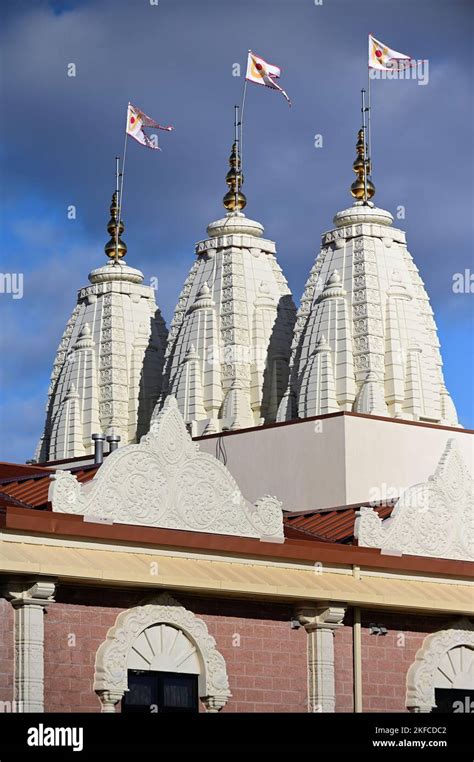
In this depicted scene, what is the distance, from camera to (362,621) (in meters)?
27.4

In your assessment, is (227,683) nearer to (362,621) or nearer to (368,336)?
(362,621)

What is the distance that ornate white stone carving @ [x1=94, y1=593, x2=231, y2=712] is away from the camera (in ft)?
79.1

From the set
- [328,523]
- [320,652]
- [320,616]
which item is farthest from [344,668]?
[328,523]

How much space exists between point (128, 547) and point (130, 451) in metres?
1.45

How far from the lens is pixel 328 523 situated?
3080 cm

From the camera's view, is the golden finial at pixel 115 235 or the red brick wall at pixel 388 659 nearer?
the red brick wall at pixel 388 659

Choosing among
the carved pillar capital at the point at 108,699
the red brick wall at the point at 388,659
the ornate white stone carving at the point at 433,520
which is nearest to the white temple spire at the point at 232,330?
the ornate white stone carving at the point at 433,520

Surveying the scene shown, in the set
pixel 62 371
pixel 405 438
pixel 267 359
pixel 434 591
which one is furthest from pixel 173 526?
pixel 62 371

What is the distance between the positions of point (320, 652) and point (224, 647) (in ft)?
5.47

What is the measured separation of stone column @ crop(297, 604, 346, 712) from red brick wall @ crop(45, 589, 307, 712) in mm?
130

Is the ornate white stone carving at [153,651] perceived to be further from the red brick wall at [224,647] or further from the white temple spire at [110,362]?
the white temple spire at [110,362]

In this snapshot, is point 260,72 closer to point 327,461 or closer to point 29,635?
point 327,461

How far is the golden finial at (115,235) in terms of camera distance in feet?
211

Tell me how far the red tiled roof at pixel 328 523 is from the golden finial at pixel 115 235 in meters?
33.2
